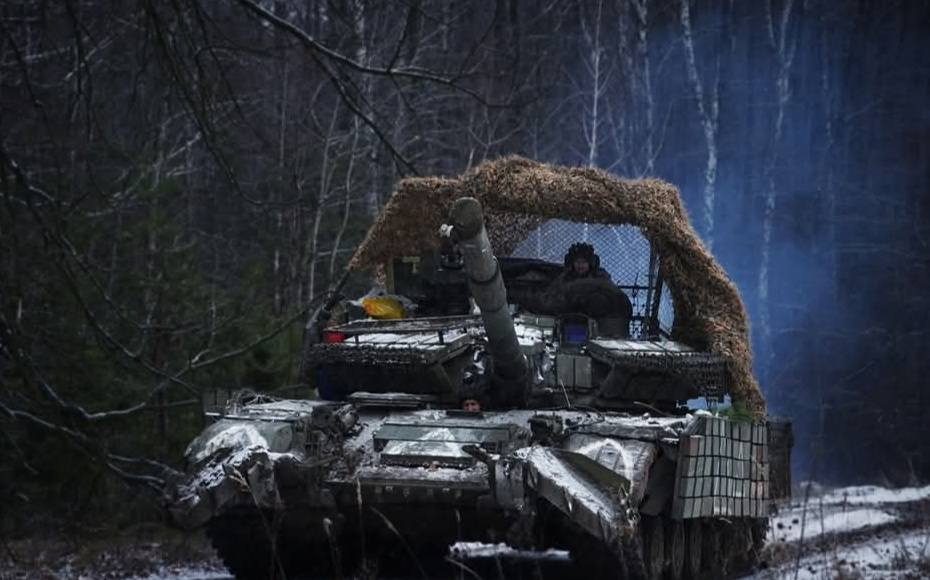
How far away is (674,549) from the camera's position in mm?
9891

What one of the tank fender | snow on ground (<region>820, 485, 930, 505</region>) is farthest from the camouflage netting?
snow on ground (<region>820, 485, 930, 505</region>)

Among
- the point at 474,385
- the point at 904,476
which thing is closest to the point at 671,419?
the point at 474,385

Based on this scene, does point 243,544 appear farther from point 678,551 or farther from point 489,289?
point 678,551

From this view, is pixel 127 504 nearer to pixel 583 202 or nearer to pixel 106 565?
pixel 106 565

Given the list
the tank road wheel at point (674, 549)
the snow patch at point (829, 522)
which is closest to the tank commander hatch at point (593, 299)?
the tank road wheel at point (674, 549)

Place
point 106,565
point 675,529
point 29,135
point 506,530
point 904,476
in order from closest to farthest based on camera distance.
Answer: point 506,530 < point 675,529 < point 106,565 < point 29,135 < point 904,476

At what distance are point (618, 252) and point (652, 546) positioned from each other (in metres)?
Answer: 3.51

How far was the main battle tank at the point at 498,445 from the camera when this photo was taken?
8742 mm

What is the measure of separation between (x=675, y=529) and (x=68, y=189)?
4.51m

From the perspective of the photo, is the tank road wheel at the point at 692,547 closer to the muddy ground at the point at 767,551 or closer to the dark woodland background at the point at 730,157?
the muddy ground at the point at 767,551

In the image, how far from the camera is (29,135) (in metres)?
11.9

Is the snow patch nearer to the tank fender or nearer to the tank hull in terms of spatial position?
the tank hull

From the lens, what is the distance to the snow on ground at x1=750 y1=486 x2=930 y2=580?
10.1 m

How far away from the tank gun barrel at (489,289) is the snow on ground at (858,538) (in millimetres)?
2099
